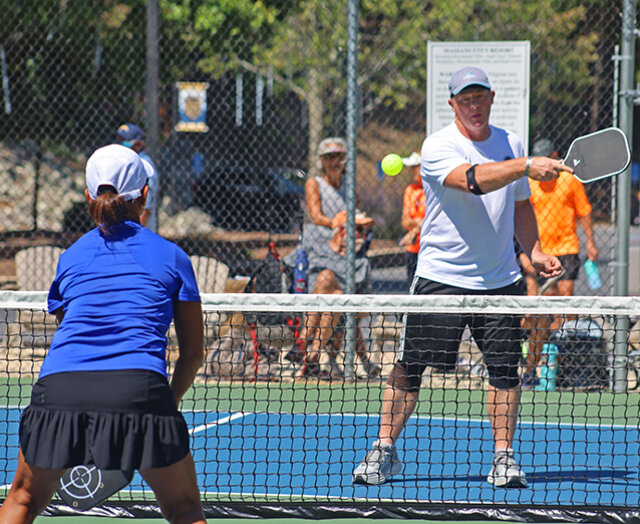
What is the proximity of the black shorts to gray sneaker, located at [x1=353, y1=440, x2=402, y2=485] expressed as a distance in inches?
16.3

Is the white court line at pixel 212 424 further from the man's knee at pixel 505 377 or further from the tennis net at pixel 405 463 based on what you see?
the man's knee at pixel 505 377

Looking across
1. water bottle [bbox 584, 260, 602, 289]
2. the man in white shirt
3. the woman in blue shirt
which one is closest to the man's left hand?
the man in white shirt

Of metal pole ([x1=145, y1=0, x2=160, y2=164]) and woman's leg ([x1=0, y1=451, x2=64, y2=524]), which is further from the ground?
metal pole ([x1=145, y1=0, x2=160, y2=164])

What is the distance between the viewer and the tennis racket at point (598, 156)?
409 cm

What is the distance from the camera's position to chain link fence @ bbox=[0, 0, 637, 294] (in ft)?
27.5

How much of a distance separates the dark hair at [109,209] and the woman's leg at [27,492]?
0.70 m

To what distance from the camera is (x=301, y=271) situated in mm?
7340

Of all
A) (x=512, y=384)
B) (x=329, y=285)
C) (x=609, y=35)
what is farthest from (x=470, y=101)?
(x=609, y=35)

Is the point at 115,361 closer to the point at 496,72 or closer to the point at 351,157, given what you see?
the point at 351,157

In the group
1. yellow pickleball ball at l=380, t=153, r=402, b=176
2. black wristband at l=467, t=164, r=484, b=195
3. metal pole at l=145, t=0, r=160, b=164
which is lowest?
black wristband at l=467, t=164, r=484, b=195

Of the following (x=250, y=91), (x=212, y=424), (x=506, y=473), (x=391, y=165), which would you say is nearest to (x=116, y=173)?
(x=506, y=473)

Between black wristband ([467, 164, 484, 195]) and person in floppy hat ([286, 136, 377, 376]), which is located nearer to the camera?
black wristband ([467, 164, 484, 195])

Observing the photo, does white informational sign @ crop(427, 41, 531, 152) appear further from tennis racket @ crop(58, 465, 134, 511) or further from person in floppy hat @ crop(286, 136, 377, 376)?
tennis racket @ crop(58, 465, 134, 511)

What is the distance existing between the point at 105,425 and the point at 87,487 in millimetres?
676
